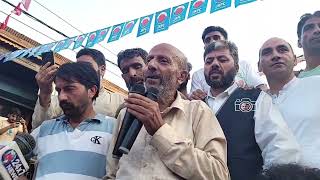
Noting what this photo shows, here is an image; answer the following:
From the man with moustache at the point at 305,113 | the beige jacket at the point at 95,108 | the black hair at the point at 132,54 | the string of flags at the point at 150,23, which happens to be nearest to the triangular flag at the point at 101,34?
the string of flags at the point at 150,23

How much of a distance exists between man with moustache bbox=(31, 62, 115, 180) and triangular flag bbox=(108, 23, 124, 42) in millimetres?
3892

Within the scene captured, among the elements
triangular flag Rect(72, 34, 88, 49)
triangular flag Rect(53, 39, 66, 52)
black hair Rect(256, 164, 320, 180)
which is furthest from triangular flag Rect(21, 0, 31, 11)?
black hair Rect(256, 164, 320, 180)

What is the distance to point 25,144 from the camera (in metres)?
2.32

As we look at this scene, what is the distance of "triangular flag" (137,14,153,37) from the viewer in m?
6.28

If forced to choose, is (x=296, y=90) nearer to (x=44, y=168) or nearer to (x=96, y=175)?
(x=96, y=175)

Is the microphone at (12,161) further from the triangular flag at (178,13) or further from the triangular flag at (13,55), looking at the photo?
the triangular flag at (13,55)

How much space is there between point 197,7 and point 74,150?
3822 mm

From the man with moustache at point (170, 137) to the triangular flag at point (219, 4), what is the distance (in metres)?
3.21

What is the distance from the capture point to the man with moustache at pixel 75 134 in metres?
2.41

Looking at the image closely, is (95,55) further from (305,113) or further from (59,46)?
(59,46)

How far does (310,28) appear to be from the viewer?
8.80 ft

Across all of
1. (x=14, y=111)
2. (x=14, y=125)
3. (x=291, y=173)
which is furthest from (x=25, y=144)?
(x=14, y=111)

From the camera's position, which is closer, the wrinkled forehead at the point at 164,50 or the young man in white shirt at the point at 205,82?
the wrinkled forehead at the point at 164,50

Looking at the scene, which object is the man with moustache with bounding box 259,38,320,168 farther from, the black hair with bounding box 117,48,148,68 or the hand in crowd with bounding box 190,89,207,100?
the black hair with bounding box 117,48,148,68
